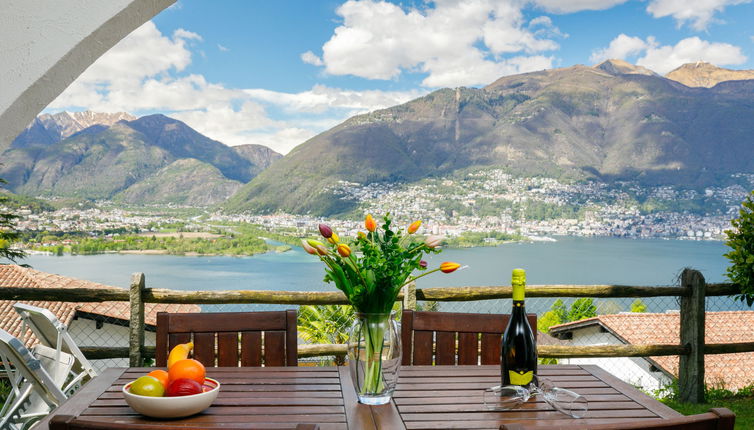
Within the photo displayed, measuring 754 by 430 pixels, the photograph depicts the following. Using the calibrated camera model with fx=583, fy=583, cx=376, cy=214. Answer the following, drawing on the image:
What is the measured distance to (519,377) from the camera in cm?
156

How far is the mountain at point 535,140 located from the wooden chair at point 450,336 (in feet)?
131

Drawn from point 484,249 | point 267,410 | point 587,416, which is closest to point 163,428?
point 267,410

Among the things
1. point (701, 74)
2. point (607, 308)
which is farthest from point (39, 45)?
point (701, 74)

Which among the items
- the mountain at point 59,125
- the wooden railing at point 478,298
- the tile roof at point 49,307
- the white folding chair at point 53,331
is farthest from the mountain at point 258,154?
the white folding chair at point 53,331

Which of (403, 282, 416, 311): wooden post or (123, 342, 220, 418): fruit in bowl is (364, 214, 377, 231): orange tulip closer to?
(123, 342, 220, 418): fruit in bowl

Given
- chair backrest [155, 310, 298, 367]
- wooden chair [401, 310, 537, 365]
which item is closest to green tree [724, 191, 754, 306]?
wooden chair [401, 310, 537, 365]

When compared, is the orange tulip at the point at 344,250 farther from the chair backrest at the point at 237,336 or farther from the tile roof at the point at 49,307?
the tile roof at the point at 49,307

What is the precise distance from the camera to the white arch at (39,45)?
1.56 meters

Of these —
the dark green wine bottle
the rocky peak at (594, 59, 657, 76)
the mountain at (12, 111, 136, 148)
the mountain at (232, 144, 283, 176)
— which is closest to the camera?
the dark green wine bottle

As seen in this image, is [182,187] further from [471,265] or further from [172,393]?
[172,393]

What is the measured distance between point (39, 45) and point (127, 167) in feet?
230

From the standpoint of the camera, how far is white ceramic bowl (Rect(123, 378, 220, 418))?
1.29 metres

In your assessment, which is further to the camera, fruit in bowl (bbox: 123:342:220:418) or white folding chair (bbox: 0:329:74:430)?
white folding chair (bbox: 0:329:74:430)

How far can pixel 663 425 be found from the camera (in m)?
0.82
